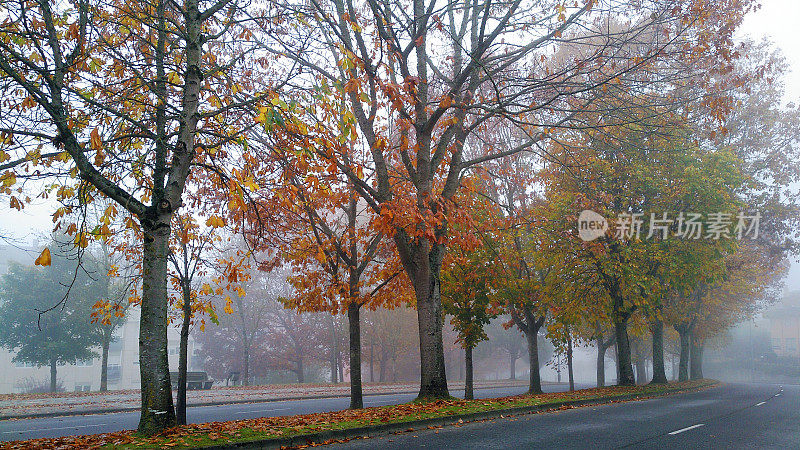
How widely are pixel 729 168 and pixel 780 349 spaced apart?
69.9 metres

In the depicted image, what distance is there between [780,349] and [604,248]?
74116 millimetres

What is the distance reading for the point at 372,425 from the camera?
9398mm

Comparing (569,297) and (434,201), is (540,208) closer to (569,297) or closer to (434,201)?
(569,297)

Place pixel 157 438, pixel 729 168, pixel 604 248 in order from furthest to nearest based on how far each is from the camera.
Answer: pixel 729 168 → pixel 604 248 → pixel 157 438

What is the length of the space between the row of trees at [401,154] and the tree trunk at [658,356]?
415mm

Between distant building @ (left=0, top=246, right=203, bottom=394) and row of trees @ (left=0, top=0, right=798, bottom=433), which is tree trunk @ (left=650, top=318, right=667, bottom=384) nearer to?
row of trees @ (left=0, top=0, right=798, bottom=433)

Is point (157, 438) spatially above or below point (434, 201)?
below

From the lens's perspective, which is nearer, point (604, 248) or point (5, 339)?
point (604, 248)

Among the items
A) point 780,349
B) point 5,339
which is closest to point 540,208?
point 5,339

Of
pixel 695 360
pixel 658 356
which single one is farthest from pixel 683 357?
pixel 695 360

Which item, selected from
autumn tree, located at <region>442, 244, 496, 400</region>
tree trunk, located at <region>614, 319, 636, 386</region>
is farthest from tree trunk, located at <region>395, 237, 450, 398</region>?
tree trunk, located at <region>614, 319, 636, 386</region>

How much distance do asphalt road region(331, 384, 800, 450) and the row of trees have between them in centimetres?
294

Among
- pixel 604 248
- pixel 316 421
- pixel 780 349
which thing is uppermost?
pixel 604 248

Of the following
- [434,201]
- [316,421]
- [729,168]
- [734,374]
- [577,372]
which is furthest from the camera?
[577,372]
